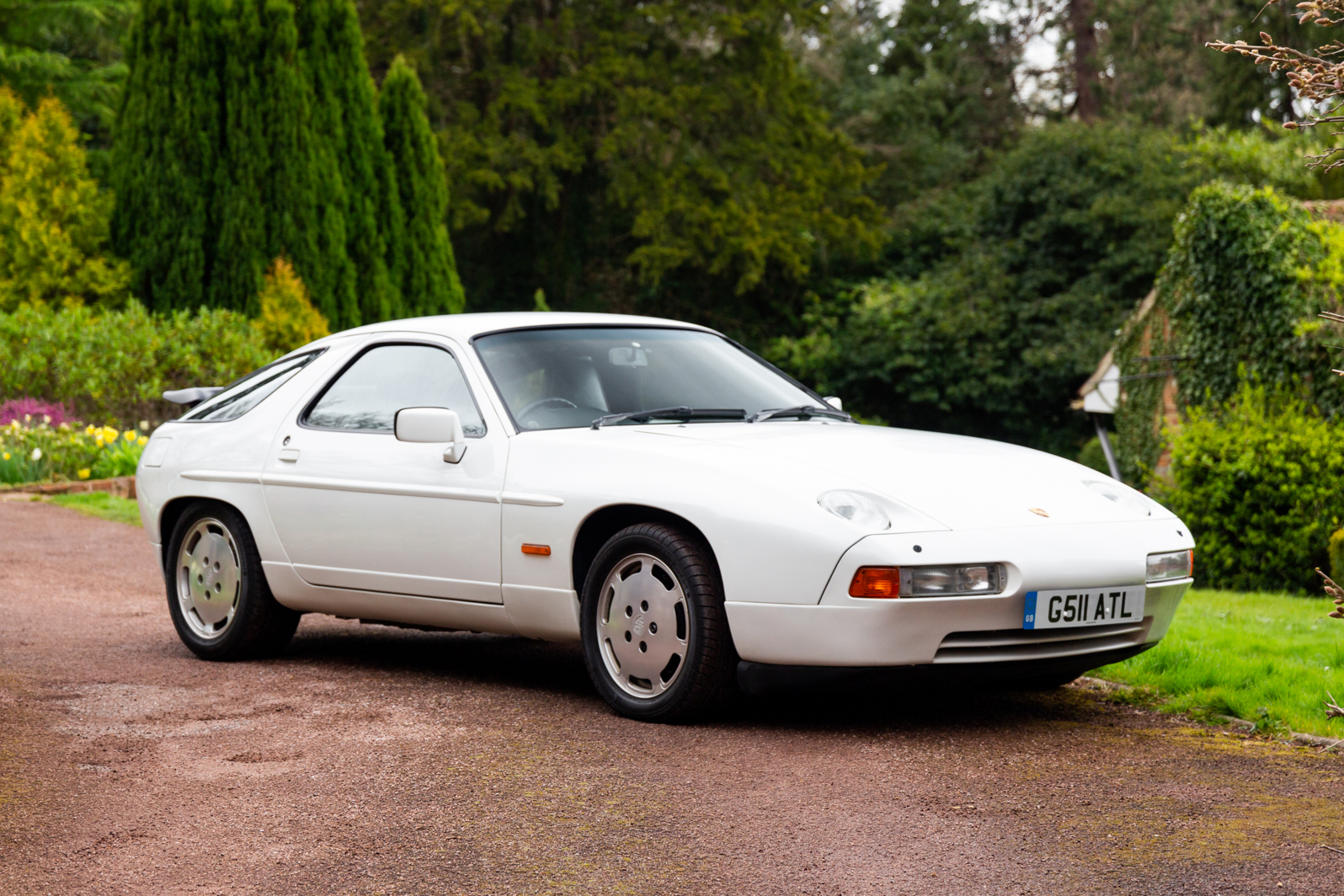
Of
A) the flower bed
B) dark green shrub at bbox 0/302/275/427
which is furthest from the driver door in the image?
dark green shrub at bbox 0/302/275/427

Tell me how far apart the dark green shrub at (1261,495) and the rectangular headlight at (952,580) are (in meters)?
8.86

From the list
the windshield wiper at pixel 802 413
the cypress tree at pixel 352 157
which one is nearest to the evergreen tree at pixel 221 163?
the cypress tree at pixel 352 157

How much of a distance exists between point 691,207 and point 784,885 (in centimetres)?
2909

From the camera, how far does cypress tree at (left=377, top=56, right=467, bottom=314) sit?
72.7 ft

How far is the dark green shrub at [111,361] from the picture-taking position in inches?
607

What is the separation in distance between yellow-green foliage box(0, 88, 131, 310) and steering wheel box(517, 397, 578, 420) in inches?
525

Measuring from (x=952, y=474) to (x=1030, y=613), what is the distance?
2.00 ft

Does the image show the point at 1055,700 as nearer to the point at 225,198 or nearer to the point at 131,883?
the point at 131,883

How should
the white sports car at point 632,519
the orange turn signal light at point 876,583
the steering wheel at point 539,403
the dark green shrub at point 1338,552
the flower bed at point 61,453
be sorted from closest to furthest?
the orange turn signal light at point 876,583 → the white sports car at point 632,519 → the steering wheel at point 539,403 → the dark green shrub at point 1338,552 → the flower bed at point 61,453

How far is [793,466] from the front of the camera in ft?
17.0

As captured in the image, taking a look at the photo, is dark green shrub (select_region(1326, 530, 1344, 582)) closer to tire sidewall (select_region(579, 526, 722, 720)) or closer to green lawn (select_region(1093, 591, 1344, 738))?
green lawn (select_region(1093, 591, 1344, 738))

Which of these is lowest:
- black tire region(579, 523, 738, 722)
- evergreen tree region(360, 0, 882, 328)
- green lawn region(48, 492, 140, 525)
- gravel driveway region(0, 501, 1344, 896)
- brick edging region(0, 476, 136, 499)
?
green lawn region(48, 492, 140, 525)

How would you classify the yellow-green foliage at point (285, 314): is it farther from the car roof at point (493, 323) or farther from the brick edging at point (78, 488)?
the car roof at point (493, 323)

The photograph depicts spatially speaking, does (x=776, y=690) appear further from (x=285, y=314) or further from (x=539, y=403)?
(x=285, y=314)
